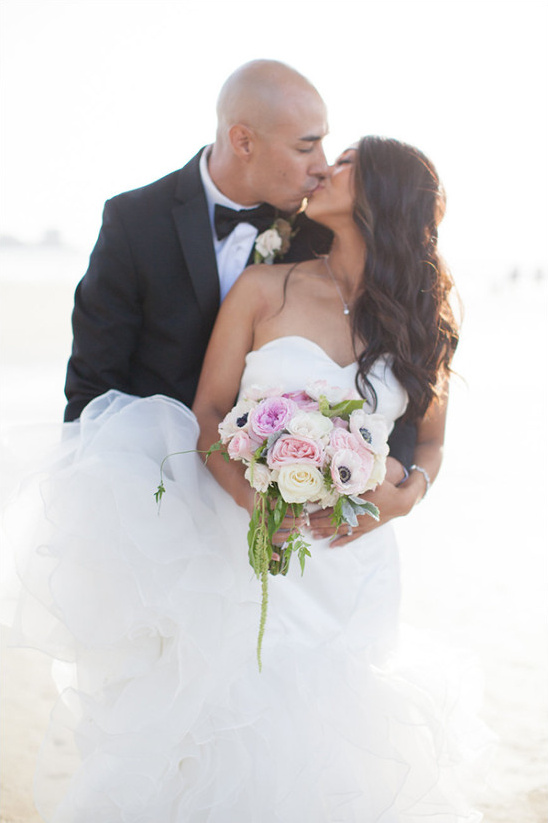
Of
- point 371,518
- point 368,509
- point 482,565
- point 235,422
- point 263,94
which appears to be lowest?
point 482,565

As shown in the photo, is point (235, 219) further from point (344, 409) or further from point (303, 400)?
point (344, 409)

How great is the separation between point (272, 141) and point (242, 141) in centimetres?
13

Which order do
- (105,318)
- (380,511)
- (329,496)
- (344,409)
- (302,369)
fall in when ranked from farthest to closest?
(105,318) → (302,369) → (380,511) → (344,409) → (329,496)

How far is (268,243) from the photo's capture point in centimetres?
320

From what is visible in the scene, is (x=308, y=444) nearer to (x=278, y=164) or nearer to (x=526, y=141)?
(x=278, y=164)

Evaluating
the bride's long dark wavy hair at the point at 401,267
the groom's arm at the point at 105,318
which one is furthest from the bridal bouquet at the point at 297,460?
the groom's arm at the point at 105,318

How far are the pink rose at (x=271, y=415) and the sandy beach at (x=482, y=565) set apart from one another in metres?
0.89

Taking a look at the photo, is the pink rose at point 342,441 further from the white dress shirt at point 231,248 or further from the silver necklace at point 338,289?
the white dress shirt at point 231,248

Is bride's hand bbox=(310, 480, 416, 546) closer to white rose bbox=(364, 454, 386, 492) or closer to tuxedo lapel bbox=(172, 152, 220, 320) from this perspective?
white rose bbox=(364, 454, 386, 492)

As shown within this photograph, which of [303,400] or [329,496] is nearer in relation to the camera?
[329,496]

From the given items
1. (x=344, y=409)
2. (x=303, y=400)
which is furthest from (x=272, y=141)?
(x=344, y=409)

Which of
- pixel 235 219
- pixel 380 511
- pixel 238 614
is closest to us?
pixel 238 614

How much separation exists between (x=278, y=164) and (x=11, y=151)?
1018 inches

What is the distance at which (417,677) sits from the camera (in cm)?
279
